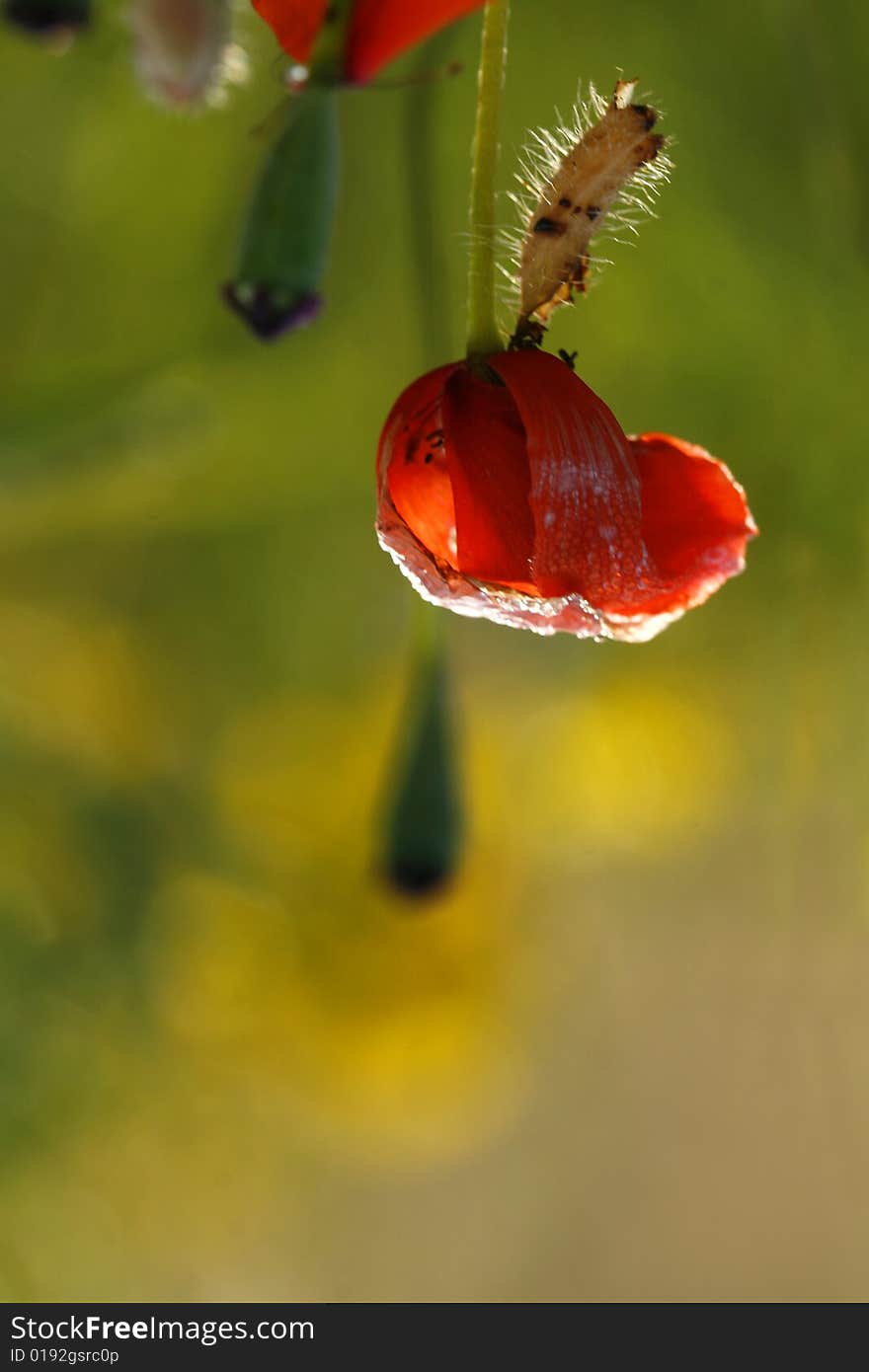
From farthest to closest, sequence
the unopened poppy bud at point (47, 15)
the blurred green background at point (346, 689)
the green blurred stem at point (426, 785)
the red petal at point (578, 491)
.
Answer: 1. the blurred green background at point (346, 689)
2. the green blurred stem at point (426, 785)
3. the unopened poppy bud at point (47, 15)
4. the red petal at point (578, 491)

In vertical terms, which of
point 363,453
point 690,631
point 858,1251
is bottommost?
point 858,1251

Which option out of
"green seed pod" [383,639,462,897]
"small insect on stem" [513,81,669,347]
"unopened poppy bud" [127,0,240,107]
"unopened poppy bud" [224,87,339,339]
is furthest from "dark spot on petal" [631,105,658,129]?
"green seed pod" [383,639,462,897]

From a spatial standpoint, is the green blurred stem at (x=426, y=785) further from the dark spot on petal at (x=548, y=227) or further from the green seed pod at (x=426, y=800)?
the dark spot on petal at (x=548, y=227)

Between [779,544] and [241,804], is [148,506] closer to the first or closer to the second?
[241,804]

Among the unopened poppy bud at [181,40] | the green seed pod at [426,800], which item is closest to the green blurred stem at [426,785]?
the green seed pod at [426,800]

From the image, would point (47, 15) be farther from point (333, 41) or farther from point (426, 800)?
point (426, 800)

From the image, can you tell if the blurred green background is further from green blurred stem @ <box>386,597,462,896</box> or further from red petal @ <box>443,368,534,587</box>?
red petal @ <box>443,368,534,587</box>
